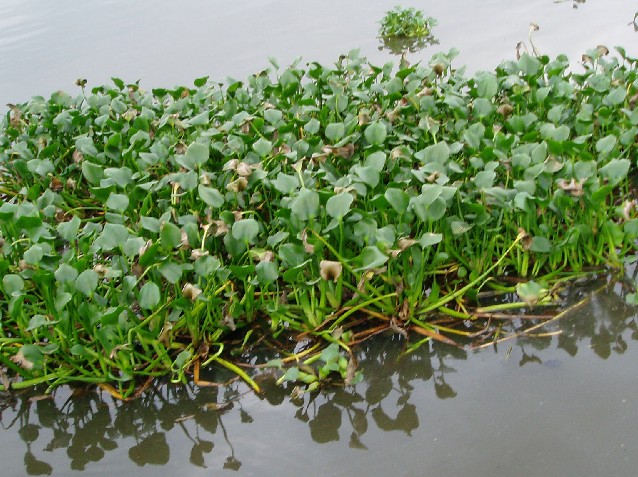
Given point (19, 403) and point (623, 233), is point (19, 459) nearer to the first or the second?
point (19, 403)

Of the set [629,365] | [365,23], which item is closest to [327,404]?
[629,365]

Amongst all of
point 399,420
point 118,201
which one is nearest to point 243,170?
point 118,201

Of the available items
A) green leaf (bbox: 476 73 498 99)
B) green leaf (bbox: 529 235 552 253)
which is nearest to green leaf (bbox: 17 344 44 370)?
green leaf (bbox: 529 235 552 253)

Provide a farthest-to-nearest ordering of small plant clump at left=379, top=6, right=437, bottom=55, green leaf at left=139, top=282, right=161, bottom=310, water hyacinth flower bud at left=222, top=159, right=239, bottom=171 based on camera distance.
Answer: small plant clump at left=379, top=6, right=437, bottom=55 → water hyacinth flower bud at left=222, top=159, right=239, bottom=171 → green leaf at left=139, top=282, right=161, bottom=310

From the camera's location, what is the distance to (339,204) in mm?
2021

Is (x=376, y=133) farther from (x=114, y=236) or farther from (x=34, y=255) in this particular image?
(x=34, y=255)

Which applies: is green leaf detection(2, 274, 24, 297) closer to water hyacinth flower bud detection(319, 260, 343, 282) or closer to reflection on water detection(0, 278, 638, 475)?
reflection on water detection(0, 278, 638, 475)

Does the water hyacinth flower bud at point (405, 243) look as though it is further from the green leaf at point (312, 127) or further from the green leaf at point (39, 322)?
the green leaf at point (39, 322)

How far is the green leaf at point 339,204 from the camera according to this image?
2016 mm

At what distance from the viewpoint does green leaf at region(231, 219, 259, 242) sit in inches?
81.7

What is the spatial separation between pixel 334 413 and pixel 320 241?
486mm

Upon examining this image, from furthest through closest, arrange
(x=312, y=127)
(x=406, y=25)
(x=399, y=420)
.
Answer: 1. (x=406, y=25)
2. (x=312, y=127)
3. (x=399, y=420)

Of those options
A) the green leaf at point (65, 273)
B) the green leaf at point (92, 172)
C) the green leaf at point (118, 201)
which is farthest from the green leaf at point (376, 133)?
the green leaf at point (65, 273)

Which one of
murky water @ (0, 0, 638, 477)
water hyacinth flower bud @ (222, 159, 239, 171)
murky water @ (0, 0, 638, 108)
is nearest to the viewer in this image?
murky water @ (0, 0, 638, 477)
